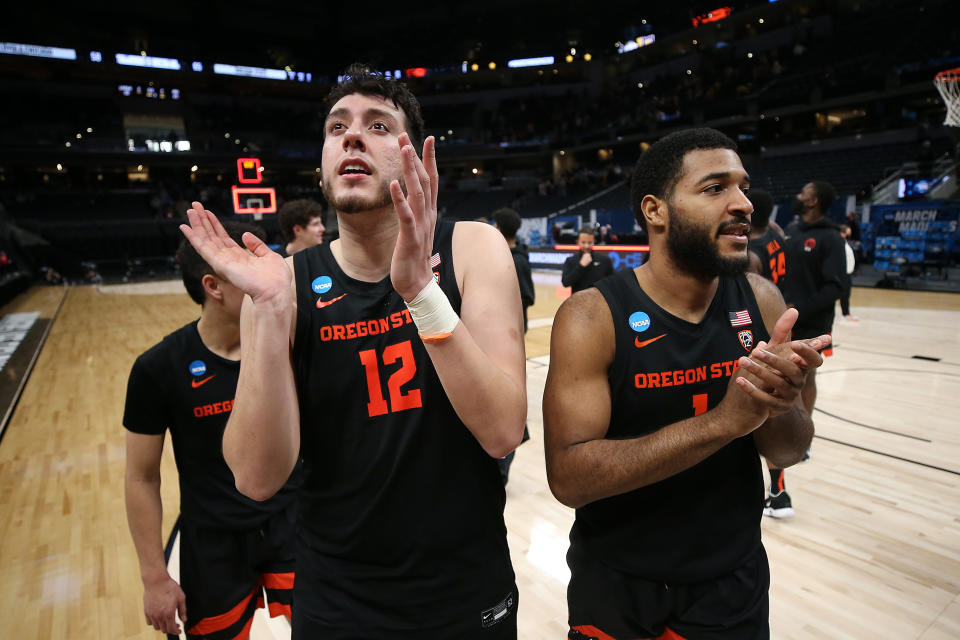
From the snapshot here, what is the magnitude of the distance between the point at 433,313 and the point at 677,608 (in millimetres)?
1080

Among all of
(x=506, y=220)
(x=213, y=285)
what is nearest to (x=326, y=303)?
(x=213, y=285)

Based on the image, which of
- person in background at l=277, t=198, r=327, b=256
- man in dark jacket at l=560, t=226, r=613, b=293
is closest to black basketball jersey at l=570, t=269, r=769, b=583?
person in background at l=277, t=198, r=327, b=256

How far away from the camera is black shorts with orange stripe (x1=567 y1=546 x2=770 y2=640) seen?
144cm

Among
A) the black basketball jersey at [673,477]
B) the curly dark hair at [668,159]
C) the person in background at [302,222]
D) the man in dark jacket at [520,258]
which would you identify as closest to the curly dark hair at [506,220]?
the man in dark jacket at [520,258]

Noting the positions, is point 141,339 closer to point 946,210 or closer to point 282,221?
point 282,221

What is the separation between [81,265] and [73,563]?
2495 cm

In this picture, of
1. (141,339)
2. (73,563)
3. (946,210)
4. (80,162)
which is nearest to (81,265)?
(80,162)

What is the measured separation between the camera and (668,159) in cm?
163

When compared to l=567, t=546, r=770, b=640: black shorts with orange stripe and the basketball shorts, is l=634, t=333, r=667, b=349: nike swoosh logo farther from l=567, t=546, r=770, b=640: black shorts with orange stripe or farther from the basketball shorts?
the basketball shorts

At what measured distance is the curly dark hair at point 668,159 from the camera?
159cm

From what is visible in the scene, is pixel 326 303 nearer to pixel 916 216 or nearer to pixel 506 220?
pixel 506 220

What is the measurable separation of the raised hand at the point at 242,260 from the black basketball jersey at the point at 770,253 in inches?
146

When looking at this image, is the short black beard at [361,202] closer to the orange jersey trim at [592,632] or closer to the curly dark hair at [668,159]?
the curly dark hair at [668,159]

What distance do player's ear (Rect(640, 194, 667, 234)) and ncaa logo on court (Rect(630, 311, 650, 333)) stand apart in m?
0.30
